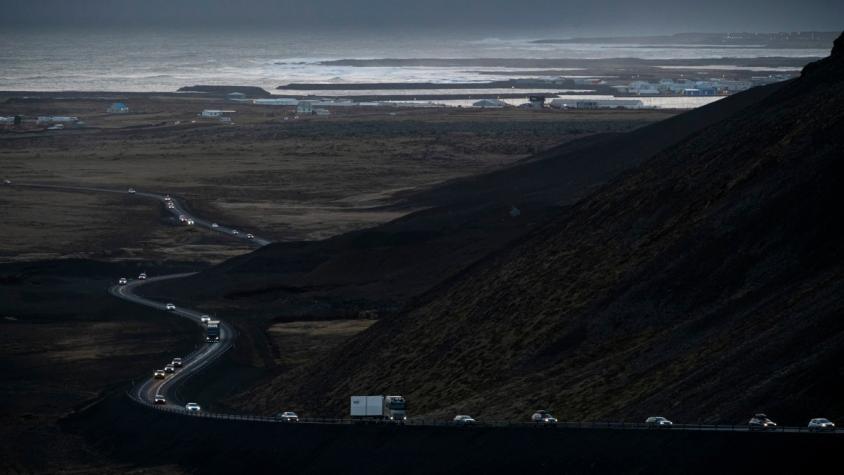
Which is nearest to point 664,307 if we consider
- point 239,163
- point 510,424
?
point 510,424

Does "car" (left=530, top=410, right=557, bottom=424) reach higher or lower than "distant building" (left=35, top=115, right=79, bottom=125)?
higher

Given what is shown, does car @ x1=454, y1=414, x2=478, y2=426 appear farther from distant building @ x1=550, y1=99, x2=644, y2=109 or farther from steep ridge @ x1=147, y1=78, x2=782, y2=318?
distant building @ x1=550, y1=99, x2=644, y2=109

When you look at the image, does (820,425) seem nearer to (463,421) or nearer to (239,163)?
(463,421)

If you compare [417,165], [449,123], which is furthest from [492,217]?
[449,123]

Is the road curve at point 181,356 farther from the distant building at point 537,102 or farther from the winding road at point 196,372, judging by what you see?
the distant building at point 537,102

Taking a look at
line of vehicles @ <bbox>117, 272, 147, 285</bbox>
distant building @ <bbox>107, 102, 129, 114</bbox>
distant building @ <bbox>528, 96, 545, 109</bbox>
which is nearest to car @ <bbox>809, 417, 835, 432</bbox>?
line of vehicles @ <bbox>117, 272, 147, 285</bbox>

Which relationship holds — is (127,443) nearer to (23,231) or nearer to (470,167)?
(23,231)

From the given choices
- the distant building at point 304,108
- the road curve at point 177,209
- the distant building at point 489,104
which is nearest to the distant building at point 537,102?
the distant building at point 489,104
